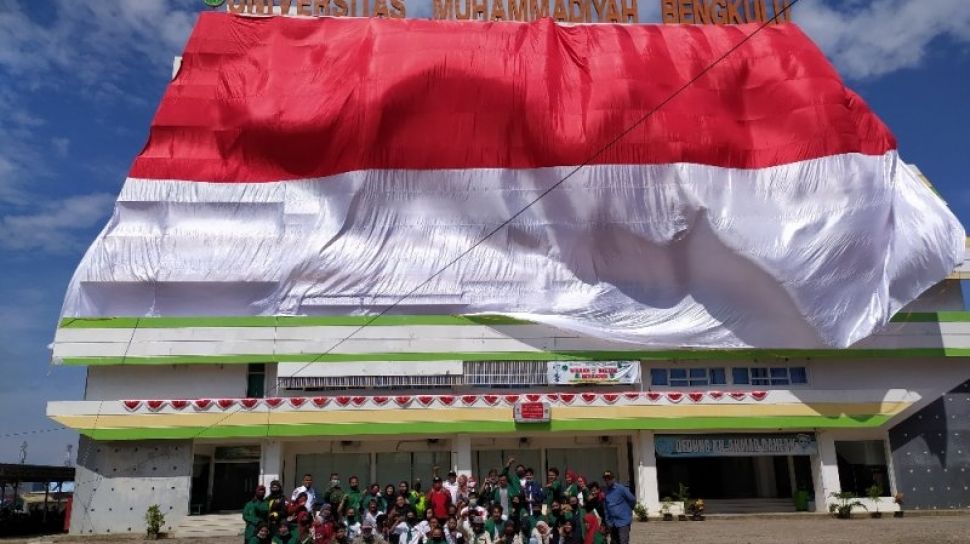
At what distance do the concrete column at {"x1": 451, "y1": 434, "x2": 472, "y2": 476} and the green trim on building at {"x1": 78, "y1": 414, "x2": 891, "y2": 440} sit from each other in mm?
726

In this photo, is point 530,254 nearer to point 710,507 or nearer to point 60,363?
point 710,507

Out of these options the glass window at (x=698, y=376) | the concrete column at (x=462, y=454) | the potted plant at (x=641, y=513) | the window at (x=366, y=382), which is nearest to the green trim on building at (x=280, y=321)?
the window at (x=366, y=382)

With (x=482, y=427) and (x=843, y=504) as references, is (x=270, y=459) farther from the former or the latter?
(x=843, y=504)

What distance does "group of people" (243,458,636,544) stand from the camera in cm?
1435

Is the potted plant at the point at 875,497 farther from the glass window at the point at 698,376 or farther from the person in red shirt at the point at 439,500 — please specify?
the person in red shirt at the point at 439,500

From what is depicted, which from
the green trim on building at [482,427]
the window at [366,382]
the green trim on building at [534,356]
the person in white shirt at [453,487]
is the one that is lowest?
the person in white shirt at [453,487]

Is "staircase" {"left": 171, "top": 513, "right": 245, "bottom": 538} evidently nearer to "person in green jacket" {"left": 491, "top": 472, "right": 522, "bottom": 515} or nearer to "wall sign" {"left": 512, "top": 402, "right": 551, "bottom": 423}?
"wall sign" {"left": 512, "top": 402, "right": 551, "bottom": 423}

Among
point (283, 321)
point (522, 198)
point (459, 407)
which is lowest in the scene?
point (459, 407)

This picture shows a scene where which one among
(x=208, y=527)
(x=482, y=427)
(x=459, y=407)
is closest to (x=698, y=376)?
(x=482, y=427)

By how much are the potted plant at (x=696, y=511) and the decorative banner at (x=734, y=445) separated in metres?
1.72

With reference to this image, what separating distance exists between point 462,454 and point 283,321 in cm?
736

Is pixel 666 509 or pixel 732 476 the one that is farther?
pixel 732 476

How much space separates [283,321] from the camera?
2723cm

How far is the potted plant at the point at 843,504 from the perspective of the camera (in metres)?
26.0
